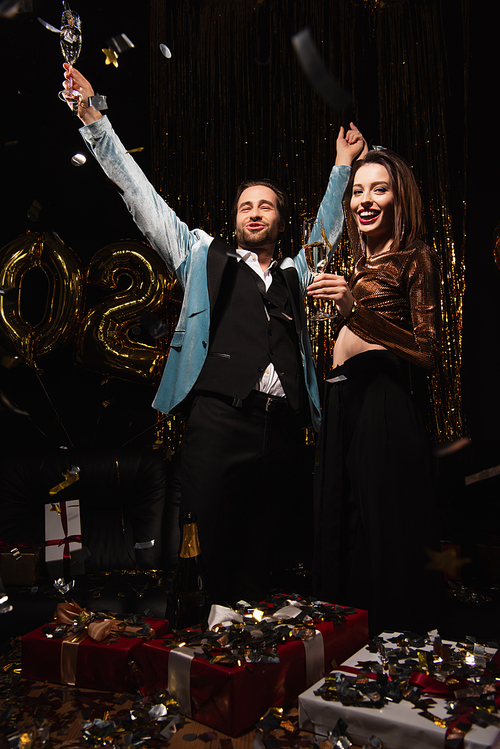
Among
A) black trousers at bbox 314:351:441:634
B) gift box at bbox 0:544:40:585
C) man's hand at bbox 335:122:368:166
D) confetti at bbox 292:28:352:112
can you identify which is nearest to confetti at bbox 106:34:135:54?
confetti at bbox 292:28:352:112

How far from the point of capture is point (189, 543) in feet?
3.04

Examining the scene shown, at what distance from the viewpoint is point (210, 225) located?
232 centimetres

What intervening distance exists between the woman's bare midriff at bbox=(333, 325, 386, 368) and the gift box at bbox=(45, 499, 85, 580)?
997mm

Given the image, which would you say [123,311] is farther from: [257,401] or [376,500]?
[376,500]

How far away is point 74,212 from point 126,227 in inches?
9.3

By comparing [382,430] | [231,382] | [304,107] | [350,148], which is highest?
[304,107]

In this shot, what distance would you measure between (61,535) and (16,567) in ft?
0.60

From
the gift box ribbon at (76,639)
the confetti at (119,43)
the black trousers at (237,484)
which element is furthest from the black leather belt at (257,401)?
the confetti at (119,43)

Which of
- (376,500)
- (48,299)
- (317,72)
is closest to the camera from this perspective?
(376,500)

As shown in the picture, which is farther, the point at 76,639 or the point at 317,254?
the point at 317,254

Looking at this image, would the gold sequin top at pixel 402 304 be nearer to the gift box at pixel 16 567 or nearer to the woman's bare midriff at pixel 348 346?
the woman's bare midriff at pixel 348 346

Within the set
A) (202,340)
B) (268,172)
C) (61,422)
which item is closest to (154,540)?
(61,422)

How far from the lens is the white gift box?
5.77 ft

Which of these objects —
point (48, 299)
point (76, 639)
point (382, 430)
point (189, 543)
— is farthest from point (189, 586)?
point (48, 299)
